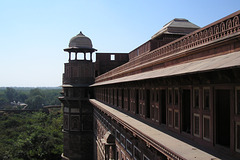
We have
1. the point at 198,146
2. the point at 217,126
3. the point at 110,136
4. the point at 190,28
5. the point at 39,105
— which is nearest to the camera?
the point at 217,126

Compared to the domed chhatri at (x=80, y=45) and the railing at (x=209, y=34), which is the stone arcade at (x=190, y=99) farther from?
the domed chhatri at (x=80, y=45)

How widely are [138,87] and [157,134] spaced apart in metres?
4.82

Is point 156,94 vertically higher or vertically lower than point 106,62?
lower

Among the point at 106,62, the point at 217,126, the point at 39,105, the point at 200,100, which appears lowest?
the point at 39,105

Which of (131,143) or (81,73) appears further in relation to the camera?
(81,73)

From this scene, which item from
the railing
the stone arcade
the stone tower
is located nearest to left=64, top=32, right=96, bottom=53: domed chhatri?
the stone tower

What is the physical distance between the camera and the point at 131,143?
503 inches

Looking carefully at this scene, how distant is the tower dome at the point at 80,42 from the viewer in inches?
1421

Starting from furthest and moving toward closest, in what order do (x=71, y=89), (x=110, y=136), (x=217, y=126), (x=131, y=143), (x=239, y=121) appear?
(x=71, y=89) → (x=110, y=136) → (x=131, y=143) → (x=217, y=126) → (x=239, y=121)

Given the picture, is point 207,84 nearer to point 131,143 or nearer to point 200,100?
point 200,100

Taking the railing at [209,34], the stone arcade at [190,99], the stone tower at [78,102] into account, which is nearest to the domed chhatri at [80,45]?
the stone tower at [78,102]

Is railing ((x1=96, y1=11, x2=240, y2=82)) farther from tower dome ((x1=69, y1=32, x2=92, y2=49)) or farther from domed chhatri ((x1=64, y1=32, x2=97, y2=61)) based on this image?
tower dome ((x1=69, y1=32, x2=92, y2=49))

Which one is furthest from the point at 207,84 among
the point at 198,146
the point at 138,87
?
the point at 138,87

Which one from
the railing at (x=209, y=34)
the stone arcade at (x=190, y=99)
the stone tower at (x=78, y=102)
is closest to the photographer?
the stone arcade at (x=190, y=99)
